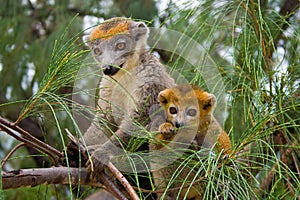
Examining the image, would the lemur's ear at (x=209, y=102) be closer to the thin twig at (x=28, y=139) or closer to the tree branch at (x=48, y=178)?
the tree branch at (x=48, y=178)

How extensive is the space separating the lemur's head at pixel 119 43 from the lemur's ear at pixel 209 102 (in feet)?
1.86

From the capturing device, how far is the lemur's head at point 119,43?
347 centimetres

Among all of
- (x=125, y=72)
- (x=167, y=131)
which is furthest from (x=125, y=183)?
(x=125, y=72)

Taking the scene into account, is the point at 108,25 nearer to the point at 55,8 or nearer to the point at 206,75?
the point at 206,75

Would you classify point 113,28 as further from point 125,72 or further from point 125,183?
point 125,183

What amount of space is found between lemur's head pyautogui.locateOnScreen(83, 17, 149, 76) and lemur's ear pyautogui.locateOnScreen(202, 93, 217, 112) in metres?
0.57

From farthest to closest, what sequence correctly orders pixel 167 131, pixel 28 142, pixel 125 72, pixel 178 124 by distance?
pixel 125 72, pixel 178 124, pixel 167 131, pixel 28 142

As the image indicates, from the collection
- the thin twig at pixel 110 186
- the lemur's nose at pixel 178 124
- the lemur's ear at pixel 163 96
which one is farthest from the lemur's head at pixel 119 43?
the thin twig at pixel 110 186

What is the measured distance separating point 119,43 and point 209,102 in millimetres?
752

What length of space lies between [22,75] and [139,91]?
235 cm

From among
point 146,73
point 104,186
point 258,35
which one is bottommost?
point 104,186

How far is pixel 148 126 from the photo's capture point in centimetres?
306

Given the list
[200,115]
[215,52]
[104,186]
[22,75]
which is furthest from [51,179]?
[22,75]

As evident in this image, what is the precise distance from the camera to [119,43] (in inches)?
141
